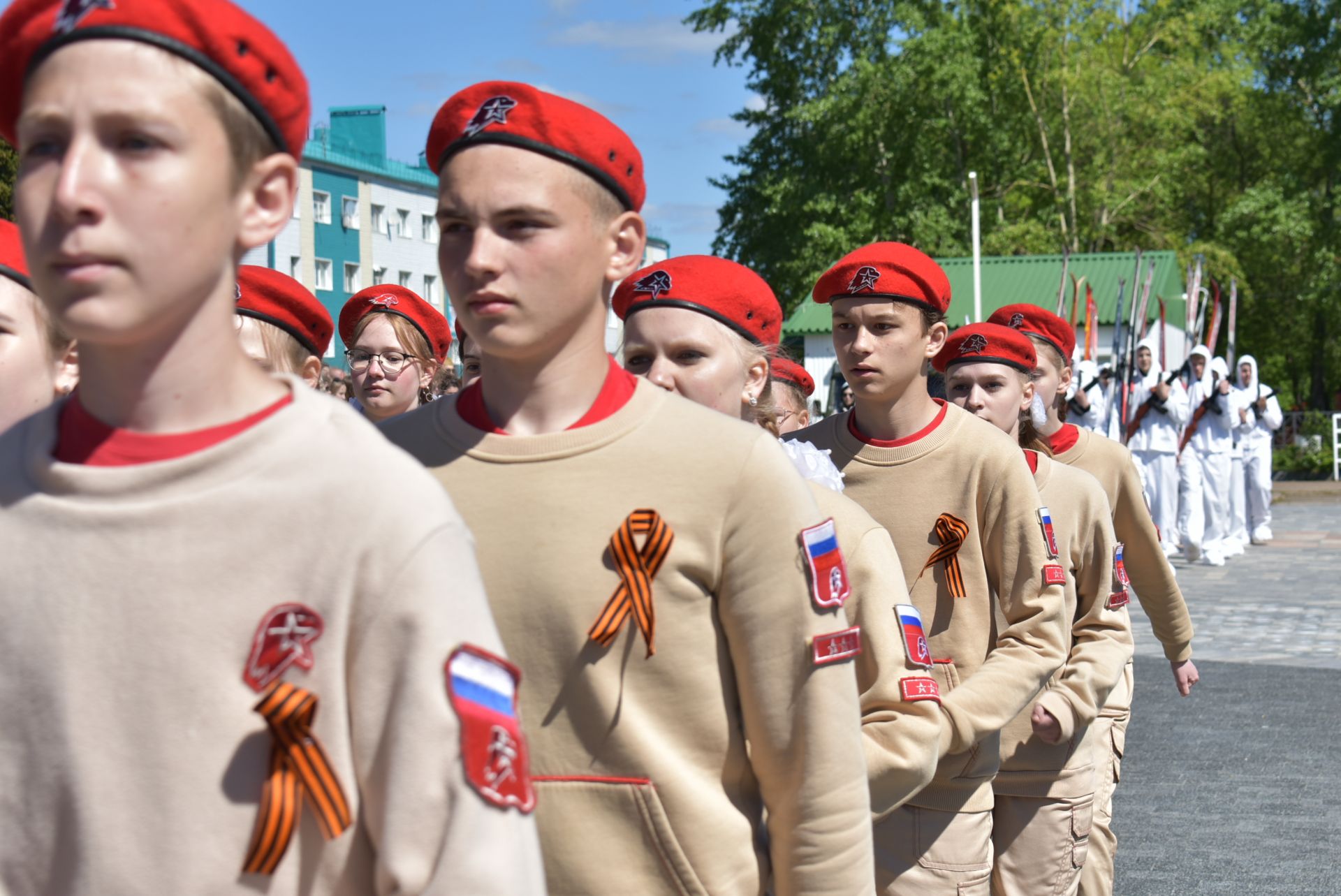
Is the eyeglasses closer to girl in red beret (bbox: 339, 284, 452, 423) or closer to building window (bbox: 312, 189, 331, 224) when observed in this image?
girl in red beret (bbox: 339, 284, 452, 423)

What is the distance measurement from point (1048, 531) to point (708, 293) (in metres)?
1.50

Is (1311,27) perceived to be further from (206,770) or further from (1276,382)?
(206,770)

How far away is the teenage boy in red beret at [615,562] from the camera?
8.25ft

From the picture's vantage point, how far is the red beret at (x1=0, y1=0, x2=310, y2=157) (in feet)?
5.80

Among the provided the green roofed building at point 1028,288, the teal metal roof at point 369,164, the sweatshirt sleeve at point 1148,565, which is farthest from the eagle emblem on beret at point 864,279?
the teal metal roof at point 369,164

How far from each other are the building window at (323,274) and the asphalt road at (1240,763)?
52.7 m

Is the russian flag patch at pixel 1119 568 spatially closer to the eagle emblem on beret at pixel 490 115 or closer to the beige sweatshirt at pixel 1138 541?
the beige sweatshirt at pixel 1138 541

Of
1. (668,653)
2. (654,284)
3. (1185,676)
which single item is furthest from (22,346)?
(1185,676)

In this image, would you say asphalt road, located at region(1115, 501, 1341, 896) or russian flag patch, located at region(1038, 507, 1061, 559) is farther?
asphalt road, located at region(1115, 501, 1341, 896)

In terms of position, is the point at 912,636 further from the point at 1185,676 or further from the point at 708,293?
the point at 1185,676

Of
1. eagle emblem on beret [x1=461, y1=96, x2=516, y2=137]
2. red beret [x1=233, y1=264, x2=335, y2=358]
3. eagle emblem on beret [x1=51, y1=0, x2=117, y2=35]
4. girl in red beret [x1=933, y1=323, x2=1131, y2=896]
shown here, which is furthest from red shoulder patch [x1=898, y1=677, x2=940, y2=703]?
eagle emblem on beret [x1=51, y1=0, x2=117, y2=35]

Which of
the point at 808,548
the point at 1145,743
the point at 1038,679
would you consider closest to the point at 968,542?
the point at 1038,679

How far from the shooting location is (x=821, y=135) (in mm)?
47406

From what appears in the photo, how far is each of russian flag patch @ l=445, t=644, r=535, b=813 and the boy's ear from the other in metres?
0.51
